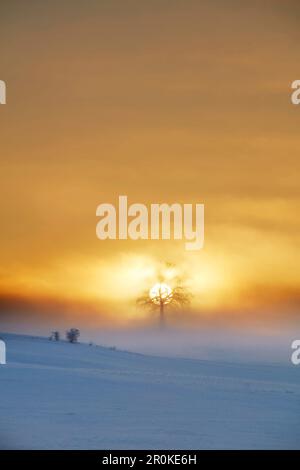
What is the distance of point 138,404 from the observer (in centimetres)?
2380

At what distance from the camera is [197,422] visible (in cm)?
2186

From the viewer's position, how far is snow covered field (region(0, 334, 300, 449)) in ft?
65.4

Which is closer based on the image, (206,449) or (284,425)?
(206,449)

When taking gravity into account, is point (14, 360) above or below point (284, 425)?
above

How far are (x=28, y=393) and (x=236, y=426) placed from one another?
17.6ft

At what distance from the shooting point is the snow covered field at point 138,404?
19.9 m
